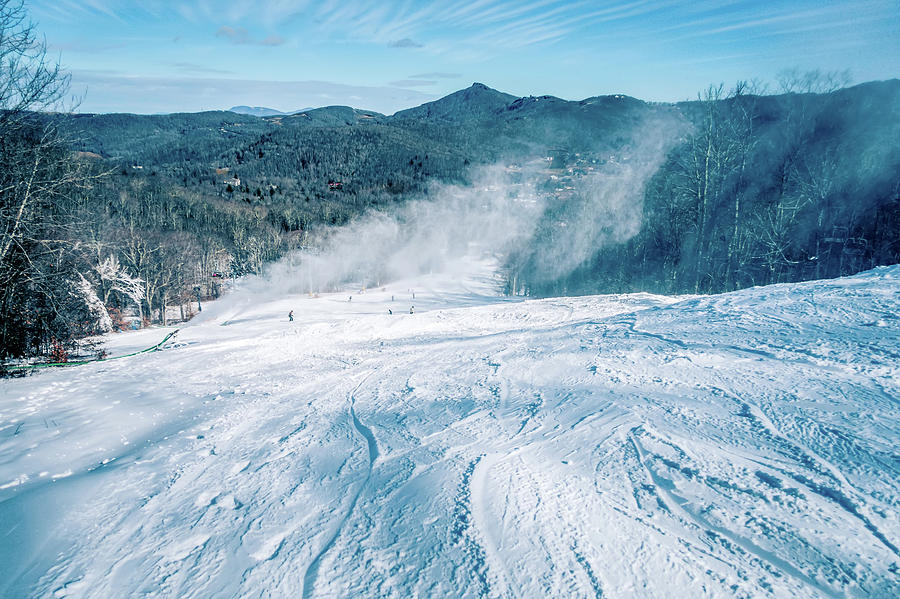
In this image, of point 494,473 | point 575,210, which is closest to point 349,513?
point 494,473

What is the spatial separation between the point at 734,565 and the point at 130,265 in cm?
4148

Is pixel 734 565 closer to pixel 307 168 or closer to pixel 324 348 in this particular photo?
pixel 324 348

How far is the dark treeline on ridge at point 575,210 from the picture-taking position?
28.8 ft

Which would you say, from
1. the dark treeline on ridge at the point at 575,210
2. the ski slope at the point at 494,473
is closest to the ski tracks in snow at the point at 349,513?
the ski slope at the point at 494,473

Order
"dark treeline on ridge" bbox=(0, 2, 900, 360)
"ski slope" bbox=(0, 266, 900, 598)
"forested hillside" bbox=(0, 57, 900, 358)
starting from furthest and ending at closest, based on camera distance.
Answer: "forested hillside" bbox=(0, 57, 900, 358) < "dark treeline on ridge" bbox=(0, 2, 900, 360) < "ski slope" bbox=(0, 266, 900, 598)

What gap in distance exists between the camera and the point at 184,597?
2.77 m

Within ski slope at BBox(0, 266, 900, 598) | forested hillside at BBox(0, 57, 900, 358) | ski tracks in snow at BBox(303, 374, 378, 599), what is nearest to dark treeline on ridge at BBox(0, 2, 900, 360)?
forested hillside at BBox(0, 57, 900, 358)

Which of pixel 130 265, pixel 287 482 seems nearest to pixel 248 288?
pixel 130 265

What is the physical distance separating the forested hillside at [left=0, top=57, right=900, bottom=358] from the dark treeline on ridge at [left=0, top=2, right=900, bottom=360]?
0.48 ft

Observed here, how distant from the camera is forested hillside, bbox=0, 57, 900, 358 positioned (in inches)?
483

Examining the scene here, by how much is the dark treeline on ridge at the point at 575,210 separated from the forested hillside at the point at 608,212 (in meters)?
0.15

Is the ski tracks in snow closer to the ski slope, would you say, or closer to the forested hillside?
the ski slope

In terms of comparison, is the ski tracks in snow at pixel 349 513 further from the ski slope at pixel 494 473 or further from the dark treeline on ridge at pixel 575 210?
the dark treeline on ridge at pixel 575 210

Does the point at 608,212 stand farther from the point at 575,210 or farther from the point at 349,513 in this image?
the point at 349,513
